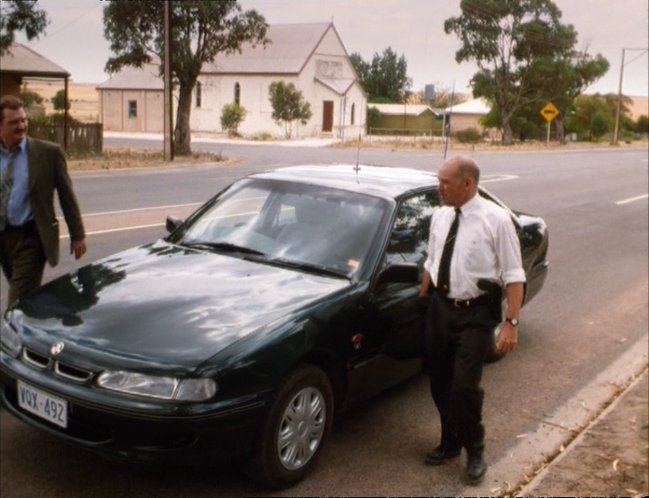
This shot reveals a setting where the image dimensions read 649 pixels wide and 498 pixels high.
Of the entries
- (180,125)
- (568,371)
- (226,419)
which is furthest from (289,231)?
(180,125)

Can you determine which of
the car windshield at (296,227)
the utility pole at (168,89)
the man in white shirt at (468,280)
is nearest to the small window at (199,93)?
the utility pole at (168,89)

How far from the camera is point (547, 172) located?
2719 centimetres

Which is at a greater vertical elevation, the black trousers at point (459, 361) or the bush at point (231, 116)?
the bush at point (231, 116)

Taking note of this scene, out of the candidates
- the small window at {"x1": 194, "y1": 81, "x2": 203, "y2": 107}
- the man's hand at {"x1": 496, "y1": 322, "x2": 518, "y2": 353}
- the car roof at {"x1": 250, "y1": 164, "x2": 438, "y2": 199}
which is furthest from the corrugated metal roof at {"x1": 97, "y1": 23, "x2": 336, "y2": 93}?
the man's hand at {"x1": 496, "y1": 322, "x2": 518, "y2": 353}

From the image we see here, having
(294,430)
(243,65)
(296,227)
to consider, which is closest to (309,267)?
(296,227)

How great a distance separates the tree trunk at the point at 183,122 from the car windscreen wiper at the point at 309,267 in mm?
19042

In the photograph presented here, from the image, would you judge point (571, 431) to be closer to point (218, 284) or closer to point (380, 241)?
point (380, 241)

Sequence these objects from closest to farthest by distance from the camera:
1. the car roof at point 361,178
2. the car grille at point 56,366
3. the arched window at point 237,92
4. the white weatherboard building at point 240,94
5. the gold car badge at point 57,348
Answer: the car grille at point 56,366, the gold car badge at point 57,348, the car roof at point 361,178, the white weatherboard building at point 240,94, the arched window at point 237,92

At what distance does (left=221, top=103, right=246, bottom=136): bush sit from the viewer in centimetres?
3006

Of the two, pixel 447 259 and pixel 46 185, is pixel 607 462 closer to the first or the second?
pixel 447 259

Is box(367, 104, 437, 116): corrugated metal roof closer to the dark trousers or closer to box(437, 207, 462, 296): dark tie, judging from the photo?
box(437, 207, 462, 296): dark tie

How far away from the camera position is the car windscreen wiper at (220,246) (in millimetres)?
4770

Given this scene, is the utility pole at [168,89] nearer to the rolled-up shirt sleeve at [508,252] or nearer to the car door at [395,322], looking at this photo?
the car door at [395,322]

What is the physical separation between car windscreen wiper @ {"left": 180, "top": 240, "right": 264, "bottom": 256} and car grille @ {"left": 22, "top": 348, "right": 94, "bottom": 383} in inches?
54.1
